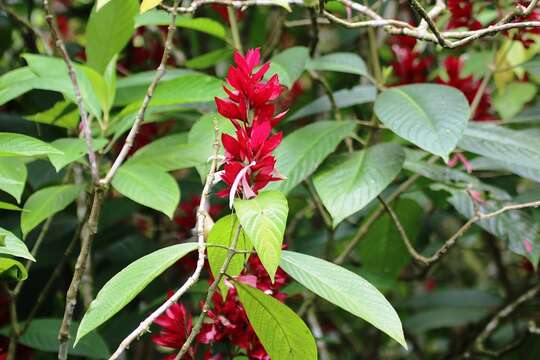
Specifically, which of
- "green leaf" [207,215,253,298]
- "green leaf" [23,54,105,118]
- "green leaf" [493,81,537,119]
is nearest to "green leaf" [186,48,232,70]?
"green leaf" [23,54,105,118]

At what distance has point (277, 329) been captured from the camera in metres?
1.00

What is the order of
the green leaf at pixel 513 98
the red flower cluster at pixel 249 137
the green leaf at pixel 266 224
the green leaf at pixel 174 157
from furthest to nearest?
the green leaf at pixel 513 98, the green leaf at pixel 174 157, the red flower cluster at pixel 249 137, the green leaf at pixel 266 224

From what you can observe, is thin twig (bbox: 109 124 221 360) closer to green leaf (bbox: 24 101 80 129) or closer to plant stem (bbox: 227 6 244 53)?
green leaf (bbox: 24 101 80 129)

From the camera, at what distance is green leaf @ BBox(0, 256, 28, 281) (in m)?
1.03

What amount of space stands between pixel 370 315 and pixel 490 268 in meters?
3.03

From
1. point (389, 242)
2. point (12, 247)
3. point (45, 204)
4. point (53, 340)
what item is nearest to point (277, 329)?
point (12, 247)

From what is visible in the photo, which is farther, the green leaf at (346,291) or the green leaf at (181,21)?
the green leaf at (181,21)

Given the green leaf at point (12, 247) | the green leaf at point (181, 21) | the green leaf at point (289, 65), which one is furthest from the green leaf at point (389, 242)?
the green leaf at point (12, 247)

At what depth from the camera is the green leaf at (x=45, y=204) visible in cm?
135

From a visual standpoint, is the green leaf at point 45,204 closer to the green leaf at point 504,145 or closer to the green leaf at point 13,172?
the green leaf at point 13,172

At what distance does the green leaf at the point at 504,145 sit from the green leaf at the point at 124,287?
80 centimetres

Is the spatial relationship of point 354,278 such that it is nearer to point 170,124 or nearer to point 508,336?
point 170,124

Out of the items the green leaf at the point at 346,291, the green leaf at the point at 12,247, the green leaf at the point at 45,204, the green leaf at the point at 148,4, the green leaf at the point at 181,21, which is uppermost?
the green leaf at the point at 148,4

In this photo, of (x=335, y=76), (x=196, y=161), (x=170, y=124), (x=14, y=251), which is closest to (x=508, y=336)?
(x=335, y=76)
